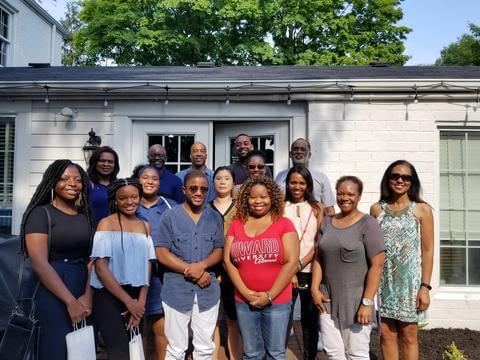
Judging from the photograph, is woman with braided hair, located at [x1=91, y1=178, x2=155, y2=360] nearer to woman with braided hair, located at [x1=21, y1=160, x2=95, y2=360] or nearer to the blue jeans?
woman with braided hair, located at [x1=21, y1=160, x2=95, y2=360]

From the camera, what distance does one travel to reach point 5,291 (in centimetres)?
339

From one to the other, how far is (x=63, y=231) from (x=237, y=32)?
19.8m

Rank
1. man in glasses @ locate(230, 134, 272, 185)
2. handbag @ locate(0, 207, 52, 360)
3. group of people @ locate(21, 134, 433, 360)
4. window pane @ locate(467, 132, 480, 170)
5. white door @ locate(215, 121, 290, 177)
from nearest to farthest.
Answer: handbag @ locate(0, 207, 52, 360) < group of people @ locate(21, 134, 433, 360) < man in glasses @ locate(230, 134, 272, 185) < window pane @ locate(467, 132, 480, 170) < white door @ locate(215, 121, 290, 177)

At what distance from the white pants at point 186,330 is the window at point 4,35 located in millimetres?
13833

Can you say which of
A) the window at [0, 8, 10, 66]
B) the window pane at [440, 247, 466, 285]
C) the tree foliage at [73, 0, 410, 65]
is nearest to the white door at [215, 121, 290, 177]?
the window pane at [440, 247, 466, 285]

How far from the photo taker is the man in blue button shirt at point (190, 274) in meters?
3.13

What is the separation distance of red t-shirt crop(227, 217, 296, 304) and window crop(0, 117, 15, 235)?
4099 millimetres

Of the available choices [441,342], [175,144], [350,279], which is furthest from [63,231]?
[441,342]

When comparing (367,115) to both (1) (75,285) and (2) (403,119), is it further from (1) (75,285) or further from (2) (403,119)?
(1) (75,285)

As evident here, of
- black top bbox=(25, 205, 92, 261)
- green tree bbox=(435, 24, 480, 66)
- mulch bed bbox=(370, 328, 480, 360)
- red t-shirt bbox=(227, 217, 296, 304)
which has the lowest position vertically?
mulch bed bbox=(370, 328, 480, 360)

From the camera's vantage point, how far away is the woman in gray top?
297 centimetres

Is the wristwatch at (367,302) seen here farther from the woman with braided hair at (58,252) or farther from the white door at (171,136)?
the white door at (171,136)

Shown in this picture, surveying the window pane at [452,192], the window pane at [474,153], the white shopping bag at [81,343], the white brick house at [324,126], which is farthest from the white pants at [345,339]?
the window pane at [474,153]

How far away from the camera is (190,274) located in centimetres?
309
